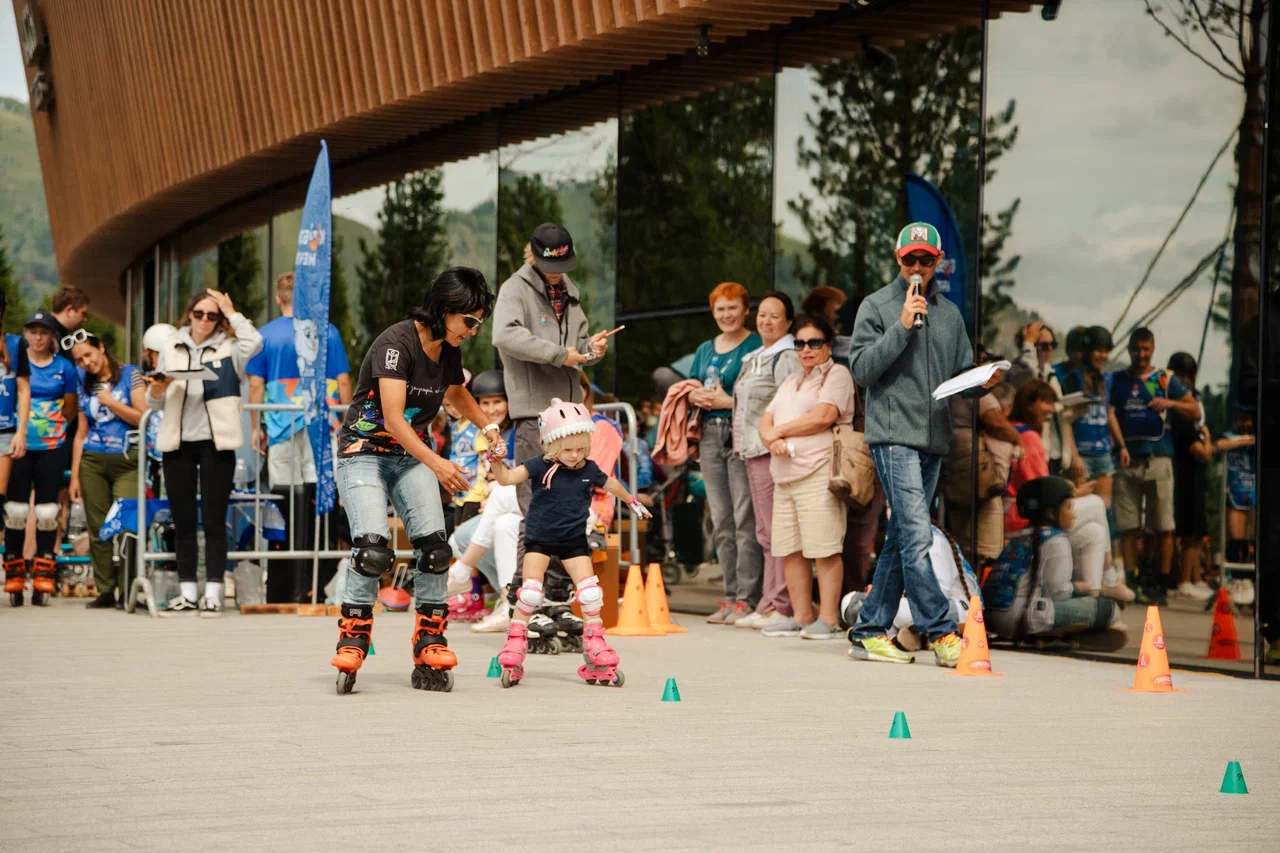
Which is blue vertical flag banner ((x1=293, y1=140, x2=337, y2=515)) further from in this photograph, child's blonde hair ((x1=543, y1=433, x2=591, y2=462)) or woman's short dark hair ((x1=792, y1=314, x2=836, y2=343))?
child's blonde hair ((x1=543, y1=433, x2=591, y2=462))

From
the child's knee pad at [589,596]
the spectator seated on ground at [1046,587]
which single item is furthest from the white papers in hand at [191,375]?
the spectator seated on ground at [1046,587]

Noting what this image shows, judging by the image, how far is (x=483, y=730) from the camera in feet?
21.4

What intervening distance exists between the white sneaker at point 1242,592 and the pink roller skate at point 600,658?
3.34 meters

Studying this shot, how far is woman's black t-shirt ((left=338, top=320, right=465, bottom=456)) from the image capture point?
770 cm

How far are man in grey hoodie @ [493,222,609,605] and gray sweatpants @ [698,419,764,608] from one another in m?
2.11

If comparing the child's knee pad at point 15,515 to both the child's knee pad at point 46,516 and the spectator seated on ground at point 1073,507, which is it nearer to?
the child's knee pad at point 46,516

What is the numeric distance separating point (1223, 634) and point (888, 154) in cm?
413

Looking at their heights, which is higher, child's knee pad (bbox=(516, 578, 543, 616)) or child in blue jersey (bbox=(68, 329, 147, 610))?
child in blue jersey (bbox=(68, 329, 147, 610))

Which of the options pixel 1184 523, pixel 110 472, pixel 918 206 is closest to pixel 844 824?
pixel 1184 523

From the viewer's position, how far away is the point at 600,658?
8.10 metres

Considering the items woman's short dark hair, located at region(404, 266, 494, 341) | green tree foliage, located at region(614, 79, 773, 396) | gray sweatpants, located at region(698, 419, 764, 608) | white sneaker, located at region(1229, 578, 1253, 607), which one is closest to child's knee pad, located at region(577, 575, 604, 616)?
woman's short dark hair, located at region(404, 266, 494, 341)

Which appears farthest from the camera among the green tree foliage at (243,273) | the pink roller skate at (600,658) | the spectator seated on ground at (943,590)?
Answer: the green tree foliage at (243,273)

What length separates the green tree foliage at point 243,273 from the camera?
21.4m

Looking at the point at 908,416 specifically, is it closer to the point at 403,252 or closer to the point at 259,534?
the point at 259,534
